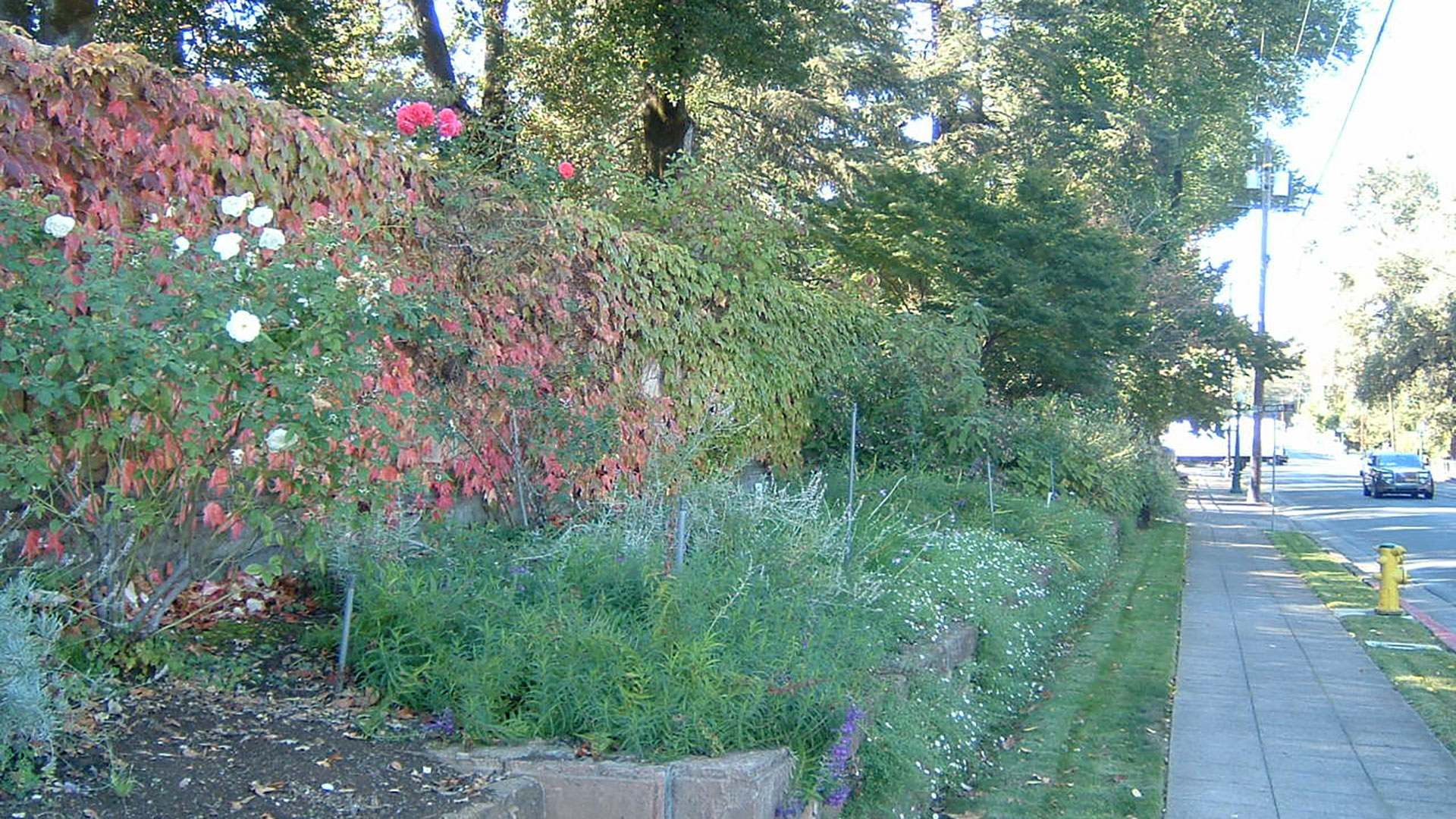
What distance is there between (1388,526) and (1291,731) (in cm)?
2175

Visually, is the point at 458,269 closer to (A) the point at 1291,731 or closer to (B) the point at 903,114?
(A) the point at 1291,731

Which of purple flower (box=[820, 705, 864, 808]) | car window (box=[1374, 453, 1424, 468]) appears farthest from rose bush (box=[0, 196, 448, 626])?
car window (box=[1374, 453, 1424, 468])

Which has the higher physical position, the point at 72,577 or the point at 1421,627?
the point at 72,577

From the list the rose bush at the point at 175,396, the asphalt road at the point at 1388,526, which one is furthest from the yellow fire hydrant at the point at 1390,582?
the rose bush at the point at 175,396

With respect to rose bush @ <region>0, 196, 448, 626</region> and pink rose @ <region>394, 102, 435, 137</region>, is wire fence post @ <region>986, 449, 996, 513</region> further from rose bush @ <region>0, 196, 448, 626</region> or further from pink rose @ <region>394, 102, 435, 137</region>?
rose bush @ <region>0, 196, 448, 626</region>

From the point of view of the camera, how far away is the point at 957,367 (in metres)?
12.2

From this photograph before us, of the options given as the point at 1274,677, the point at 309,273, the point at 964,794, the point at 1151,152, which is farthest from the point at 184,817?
the point at 1151,152

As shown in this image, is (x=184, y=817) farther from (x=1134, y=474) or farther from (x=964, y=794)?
(x=1134, y=474)

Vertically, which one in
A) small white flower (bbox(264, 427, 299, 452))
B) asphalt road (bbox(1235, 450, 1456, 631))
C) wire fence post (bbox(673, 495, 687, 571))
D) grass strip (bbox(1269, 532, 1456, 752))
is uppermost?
small white flower (bbox(264, 427, 299, 452))

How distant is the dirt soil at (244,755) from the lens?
12.0 ft

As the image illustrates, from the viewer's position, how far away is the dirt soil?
366 cm

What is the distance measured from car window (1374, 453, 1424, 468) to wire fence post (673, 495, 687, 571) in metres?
39.5

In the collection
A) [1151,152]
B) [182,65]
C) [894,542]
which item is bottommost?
[894,542]

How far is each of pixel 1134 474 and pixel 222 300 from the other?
19.6 meters
